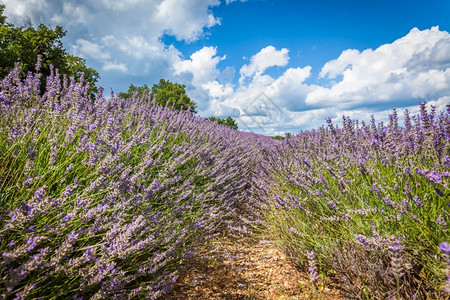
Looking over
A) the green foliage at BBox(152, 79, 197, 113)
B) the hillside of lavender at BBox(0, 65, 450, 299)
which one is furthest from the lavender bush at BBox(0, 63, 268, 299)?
the green foliage at BBox(152, 79, 197, 113)

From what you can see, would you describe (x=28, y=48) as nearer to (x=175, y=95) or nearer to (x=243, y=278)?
(x=175, y=95)

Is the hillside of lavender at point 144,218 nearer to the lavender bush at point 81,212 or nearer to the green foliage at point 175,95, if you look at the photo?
the lavender bush at point 81,212

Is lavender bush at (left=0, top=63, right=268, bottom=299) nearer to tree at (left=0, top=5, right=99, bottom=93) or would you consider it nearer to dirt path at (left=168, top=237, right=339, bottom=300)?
dirt path at (left=168, top=237, right=339, bottom=300)

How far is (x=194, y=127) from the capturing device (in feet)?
15.0

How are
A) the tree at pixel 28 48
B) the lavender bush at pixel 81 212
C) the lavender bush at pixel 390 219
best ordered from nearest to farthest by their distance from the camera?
the lavender bush at pixel 81 212
the lavender bush at pixel 390 219
the tree at pixel 28 48

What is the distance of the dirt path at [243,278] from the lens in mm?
1957

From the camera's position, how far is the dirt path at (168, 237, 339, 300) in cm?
196

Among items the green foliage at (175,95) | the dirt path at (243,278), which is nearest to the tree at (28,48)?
the green foliage at (175,95)

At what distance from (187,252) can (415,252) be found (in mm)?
1540

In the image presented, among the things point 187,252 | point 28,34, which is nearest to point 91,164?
point 187,252

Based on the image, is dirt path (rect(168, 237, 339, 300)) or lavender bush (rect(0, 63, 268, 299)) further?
dirt path (rect(168, 237, 339, 300))

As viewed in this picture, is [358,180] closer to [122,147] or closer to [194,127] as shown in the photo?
[122,147]

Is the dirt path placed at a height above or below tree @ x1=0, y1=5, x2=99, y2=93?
below

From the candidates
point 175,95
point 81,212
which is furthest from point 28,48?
point 81,212
